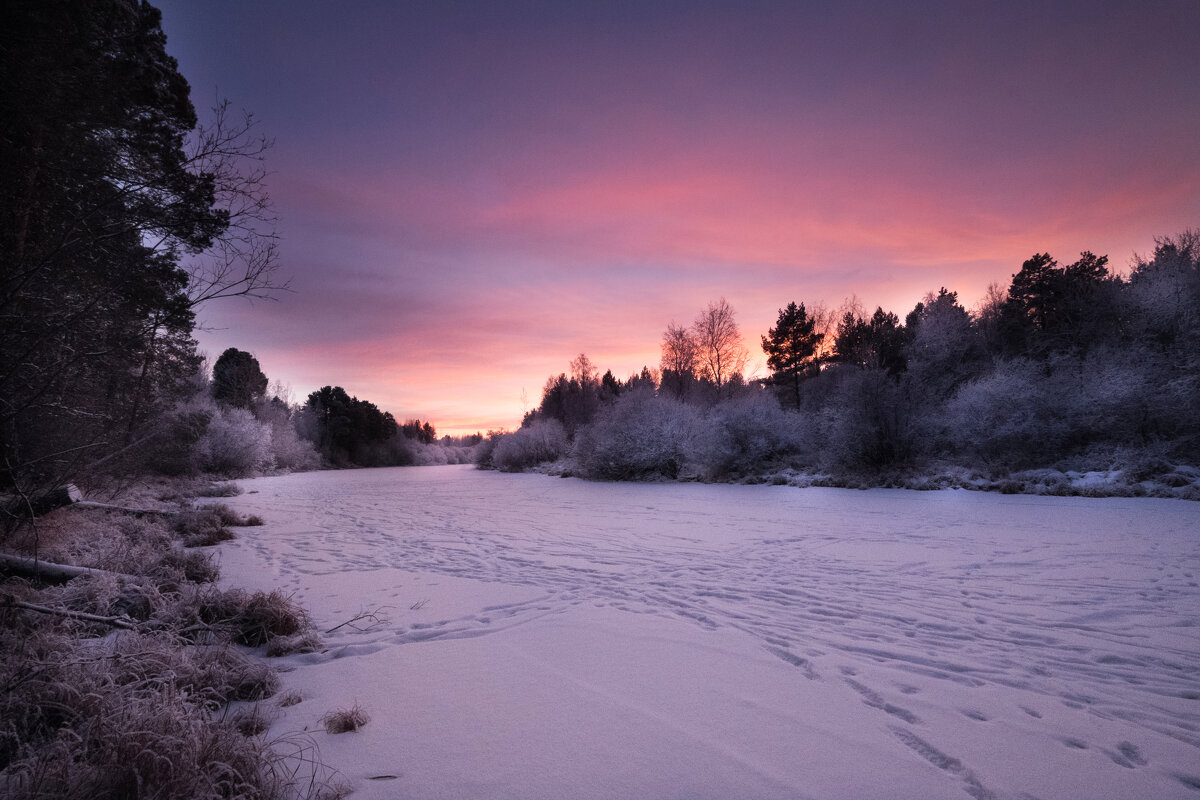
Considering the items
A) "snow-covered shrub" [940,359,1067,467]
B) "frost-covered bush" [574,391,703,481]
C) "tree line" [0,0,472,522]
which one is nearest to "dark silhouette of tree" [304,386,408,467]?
"frost-covered bush" [574,391,703,481]

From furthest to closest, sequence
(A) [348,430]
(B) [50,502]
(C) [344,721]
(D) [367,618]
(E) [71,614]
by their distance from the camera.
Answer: (A) [348,430], (B) [50,502], (D) [367,618], (E) [71,614], (C) [344,721]

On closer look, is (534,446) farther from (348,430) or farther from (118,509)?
(348,430)

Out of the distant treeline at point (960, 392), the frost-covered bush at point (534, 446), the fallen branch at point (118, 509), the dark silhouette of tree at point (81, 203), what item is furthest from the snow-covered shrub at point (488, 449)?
the dark silhouette of tree at point (81, 203)

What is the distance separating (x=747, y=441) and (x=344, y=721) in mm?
21434

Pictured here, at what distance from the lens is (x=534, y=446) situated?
37719 mm

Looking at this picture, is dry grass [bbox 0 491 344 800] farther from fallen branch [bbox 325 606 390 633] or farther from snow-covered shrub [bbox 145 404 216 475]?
snow-covered shrub [bbox 145 404 216 475]

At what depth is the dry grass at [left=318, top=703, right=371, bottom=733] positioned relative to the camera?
250 cm

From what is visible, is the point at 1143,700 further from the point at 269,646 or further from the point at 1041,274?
the point at 1041,274

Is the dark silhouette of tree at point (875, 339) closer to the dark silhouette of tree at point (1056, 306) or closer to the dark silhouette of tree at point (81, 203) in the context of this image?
the dark silhouette of tree at point (1056, 306)

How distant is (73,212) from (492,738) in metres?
6.14

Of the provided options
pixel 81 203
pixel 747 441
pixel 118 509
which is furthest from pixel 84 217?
pixel 747 441

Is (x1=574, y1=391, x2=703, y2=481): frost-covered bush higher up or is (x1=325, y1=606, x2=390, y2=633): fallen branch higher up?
(x1=574, y1=391, x2=703, y2=481): frost-covered bush

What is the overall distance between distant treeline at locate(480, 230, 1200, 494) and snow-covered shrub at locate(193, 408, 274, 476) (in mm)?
20034

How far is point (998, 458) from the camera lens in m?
17.2
